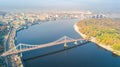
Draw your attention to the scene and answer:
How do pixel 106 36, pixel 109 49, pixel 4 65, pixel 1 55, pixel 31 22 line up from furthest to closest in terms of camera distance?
pixel 31 22
pixel 106 36
pixel 109 49
pixel 1 55
pixel 4 65

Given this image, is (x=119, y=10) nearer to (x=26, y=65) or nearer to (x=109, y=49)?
(x=109, y=49)

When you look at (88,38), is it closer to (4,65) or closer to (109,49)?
(109,49)

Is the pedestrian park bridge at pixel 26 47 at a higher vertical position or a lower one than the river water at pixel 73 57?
higher

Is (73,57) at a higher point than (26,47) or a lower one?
lower

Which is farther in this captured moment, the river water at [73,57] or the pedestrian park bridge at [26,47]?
the pedestrian park bridge at [26,47]

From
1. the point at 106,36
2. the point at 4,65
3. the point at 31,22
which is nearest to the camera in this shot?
the point at 4,65

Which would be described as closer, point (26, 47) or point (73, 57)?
point (73, 57)

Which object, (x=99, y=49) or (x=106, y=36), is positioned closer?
(x=99, y=49)

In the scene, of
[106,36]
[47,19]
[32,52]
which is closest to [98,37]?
[106,36]

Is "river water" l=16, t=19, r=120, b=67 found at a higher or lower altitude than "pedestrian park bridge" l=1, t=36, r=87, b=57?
lower

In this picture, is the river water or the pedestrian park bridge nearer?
the river water
